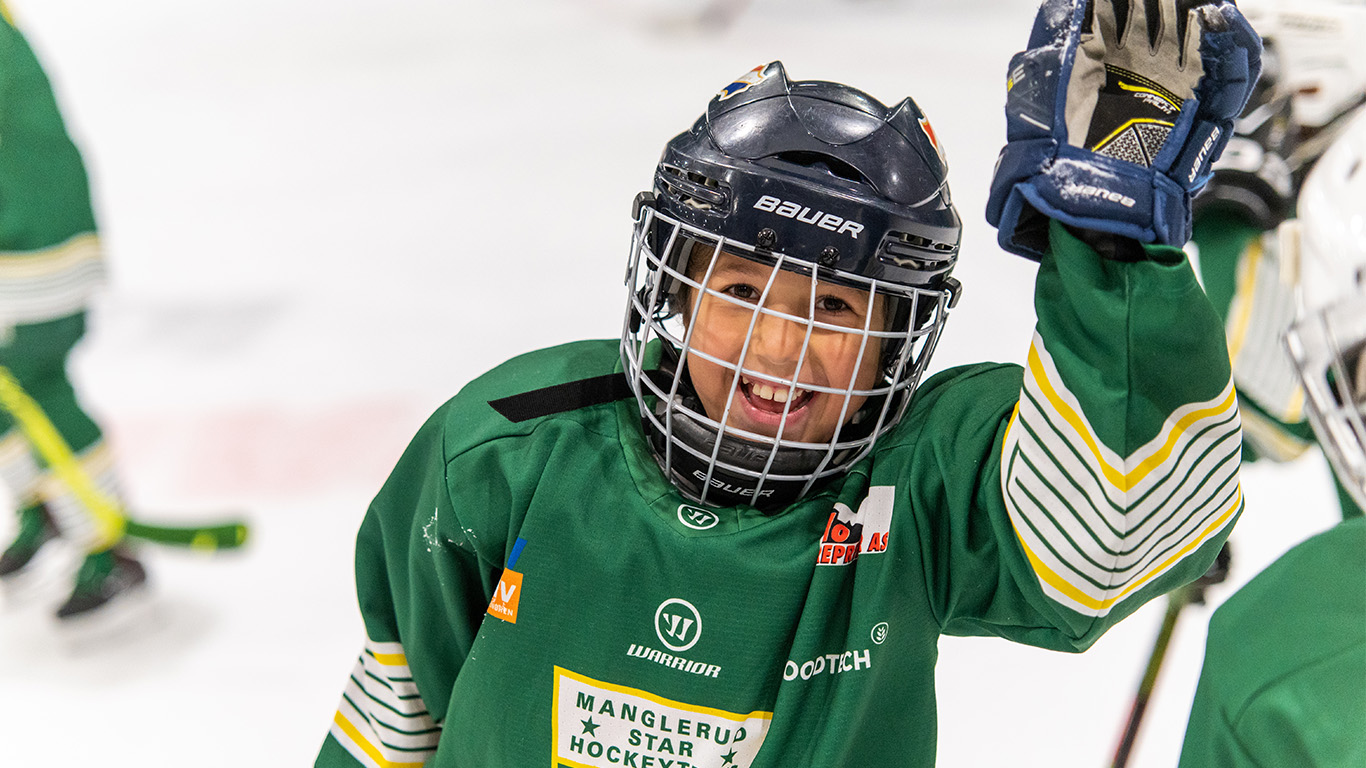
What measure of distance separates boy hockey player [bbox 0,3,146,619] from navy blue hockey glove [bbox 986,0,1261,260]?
6.40 feet

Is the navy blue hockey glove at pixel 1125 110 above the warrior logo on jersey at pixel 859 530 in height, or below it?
above

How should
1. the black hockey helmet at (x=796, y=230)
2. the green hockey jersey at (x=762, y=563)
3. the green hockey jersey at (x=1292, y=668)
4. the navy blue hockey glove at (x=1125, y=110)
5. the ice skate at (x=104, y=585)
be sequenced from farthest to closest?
the ice skate at (x=104, y=585) → the black hockey helmet at (x=796, y=230) → the green hockey jersey at (x=762, y=563) → the navy blue hockey glove at (x=1125, y=110) → the green hockey jersey at (x=1292, y=668)

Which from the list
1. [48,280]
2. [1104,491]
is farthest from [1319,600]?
[48,280]

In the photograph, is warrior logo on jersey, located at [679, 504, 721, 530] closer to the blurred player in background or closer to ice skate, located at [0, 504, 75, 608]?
the blurred player in background

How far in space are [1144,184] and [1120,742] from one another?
136 centimetres

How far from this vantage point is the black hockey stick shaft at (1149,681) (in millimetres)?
2008

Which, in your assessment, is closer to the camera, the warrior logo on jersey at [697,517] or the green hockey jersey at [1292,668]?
the green hockey jersey at [1292,668]

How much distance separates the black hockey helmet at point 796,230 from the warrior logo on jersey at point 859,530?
0.05m

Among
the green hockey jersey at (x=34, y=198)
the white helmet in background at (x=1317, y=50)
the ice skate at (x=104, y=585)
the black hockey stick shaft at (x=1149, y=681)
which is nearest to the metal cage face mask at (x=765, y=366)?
the black hockey stick shaft at (x=1149, y=681)

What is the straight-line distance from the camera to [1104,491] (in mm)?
1025

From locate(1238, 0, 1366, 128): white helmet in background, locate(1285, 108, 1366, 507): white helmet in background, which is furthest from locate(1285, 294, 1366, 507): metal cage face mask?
locate(1238, 0, 1366, 128): white helmet in background

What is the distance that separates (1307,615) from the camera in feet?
2.90

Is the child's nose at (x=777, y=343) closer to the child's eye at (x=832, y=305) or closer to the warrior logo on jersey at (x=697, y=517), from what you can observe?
the child's eye at (x=832, y=305)

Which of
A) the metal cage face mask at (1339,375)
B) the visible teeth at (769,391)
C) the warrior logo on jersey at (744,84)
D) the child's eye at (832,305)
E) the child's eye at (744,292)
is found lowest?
the visible teeth at (769,391)
